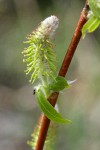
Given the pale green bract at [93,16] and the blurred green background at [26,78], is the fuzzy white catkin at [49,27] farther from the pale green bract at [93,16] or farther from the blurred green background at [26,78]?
the blurred green background at [26,78]

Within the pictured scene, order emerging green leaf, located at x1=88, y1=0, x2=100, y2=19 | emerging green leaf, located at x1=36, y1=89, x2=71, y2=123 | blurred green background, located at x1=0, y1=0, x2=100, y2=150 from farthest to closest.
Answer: blurred green background, located at x1=0, y1=0, x2=100, y2=150, emerging green leaf, located at x1=36, y1=89, x2=71, y2=123, emerging green leaf, located at x1=88, y1=0, x2=100, y2=19

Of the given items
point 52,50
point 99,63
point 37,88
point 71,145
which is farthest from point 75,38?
point 99,63

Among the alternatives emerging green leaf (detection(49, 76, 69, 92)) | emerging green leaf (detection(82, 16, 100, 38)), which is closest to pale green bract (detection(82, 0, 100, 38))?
emerging green leaf (detection(82, 16, 100, 38))

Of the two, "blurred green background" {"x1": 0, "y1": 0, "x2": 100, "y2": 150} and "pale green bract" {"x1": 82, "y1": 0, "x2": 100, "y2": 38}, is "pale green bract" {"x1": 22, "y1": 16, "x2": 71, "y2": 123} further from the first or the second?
"blurred green background" {"x1": 0, "y1": 0, "x2": 100, "y2": 150}

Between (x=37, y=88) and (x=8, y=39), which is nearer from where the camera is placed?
(x=37, y=88)

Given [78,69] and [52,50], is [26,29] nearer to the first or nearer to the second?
[78,69]

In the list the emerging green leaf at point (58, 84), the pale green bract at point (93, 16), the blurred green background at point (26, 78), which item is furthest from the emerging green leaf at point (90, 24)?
the blurred green background at point (26, 78)
